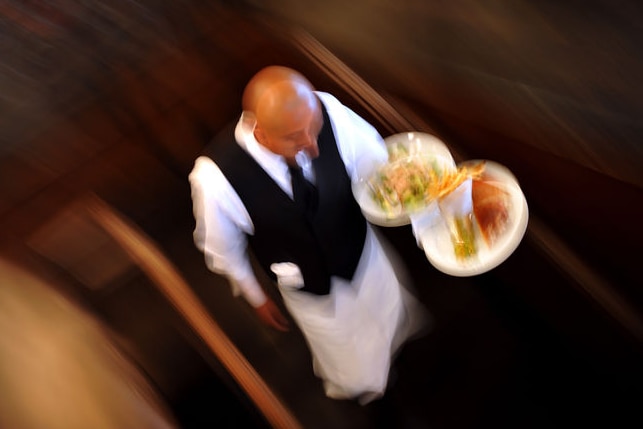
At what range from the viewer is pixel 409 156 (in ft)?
4.75

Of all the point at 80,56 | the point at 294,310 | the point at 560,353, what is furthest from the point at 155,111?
the point at 560,353

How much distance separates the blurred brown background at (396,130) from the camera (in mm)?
1838

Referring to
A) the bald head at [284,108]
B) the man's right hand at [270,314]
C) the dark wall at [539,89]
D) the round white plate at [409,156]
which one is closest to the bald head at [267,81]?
the bald head at [284,108]

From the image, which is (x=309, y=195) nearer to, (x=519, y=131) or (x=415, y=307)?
(x=415, y=307)

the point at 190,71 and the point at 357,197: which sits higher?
the point at 190,71

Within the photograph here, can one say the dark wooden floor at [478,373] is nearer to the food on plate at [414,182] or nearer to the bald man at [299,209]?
the bald man at [299,209]

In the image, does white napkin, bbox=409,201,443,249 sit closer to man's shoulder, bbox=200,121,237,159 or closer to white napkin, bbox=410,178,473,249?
white napkin, bbox=410,178,473,249

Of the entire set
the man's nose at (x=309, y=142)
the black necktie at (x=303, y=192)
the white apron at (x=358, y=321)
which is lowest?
the white apron at (x=358, y=321)

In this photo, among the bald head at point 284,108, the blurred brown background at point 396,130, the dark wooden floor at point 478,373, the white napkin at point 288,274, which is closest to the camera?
the bald head at point 284,108

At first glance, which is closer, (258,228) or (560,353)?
(258,228)

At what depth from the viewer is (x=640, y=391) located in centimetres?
192

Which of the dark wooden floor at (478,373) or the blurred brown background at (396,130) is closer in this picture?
the blurred brown background at (396,130)

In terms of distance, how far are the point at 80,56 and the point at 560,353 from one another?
2.40 meters

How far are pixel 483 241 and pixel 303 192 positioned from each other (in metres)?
0.42
